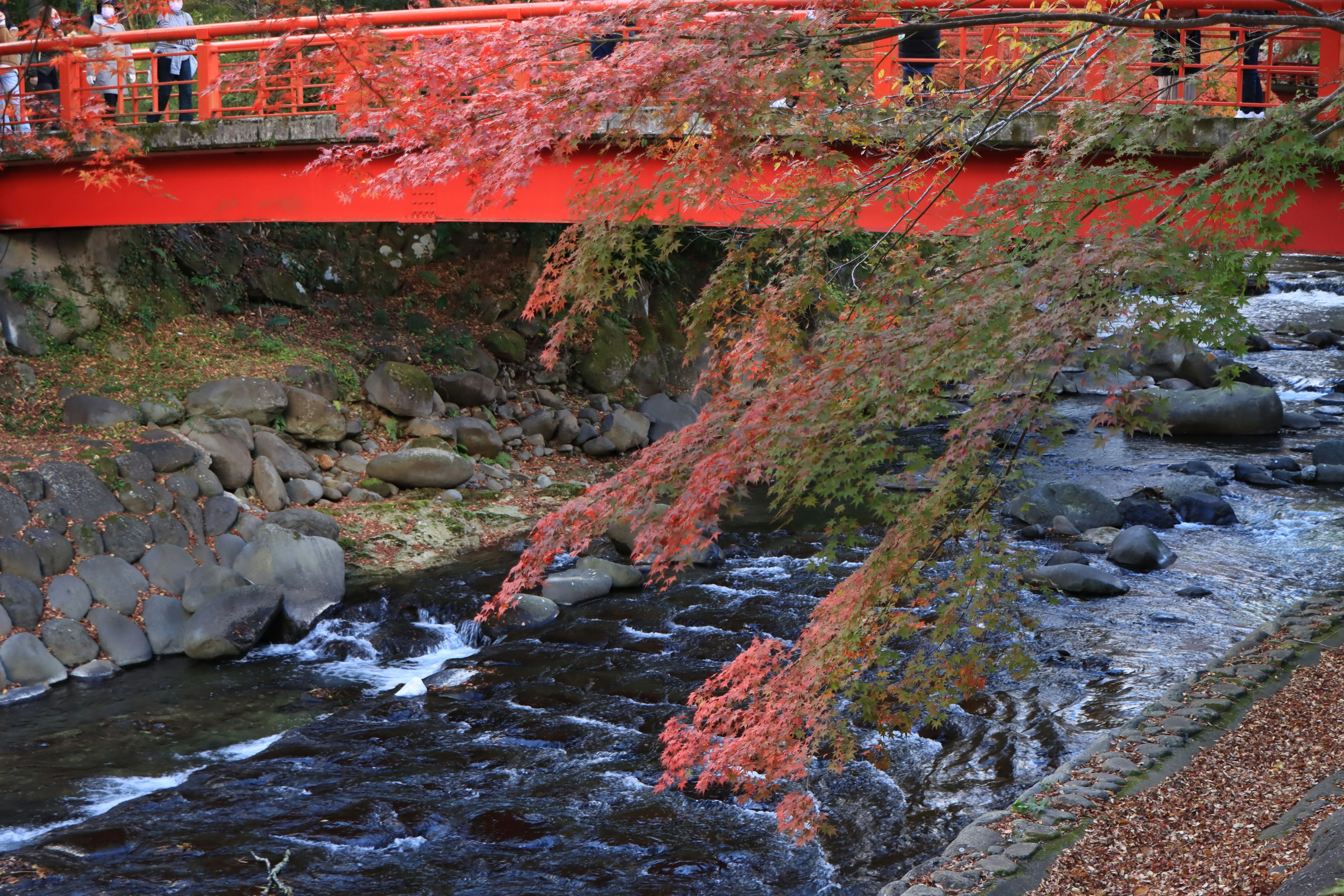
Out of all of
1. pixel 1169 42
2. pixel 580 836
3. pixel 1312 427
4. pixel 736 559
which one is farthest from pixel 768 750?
pixel 1312 427

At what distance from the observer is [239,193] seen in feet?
38.8

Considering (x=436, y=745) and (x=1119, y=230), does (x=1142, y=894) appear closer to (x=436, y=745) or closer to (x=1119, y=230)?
(x=1119, y=230)

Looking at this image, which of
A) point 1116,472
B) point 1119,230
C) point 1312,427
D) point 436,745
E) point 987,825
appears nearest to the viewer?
point 1119,230

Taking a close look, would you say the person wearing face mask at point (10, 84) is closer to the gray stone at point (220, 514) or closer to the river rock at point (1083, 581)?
the gray stone at point (220, 514)

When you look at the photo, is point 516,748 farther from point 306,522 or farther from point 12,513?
point 12,513

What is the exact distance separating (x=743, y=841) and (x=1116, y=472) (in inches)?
445

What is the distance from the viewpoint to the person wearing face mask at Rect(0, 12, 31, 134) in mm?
11680

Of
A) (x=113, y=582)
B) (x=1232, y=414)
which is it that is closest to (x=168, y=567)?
(x=113, y=582)

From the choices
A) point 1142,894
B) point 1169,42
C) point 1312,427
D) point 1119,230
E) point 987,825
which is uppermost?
point 1169,42

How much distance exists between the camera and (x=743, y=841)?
249 inches

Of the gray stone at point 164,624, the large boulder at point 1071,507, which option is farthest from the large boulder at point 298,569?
the large boulder at point 1071,507

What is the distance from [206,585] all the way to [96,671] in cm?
129

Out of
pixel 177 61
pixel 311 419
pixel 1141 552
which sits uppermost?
pixel 177 61

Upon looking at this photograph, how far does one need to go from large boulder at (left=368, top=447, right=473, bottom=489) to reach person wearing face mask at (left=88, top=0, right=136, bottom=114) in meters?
5.04
